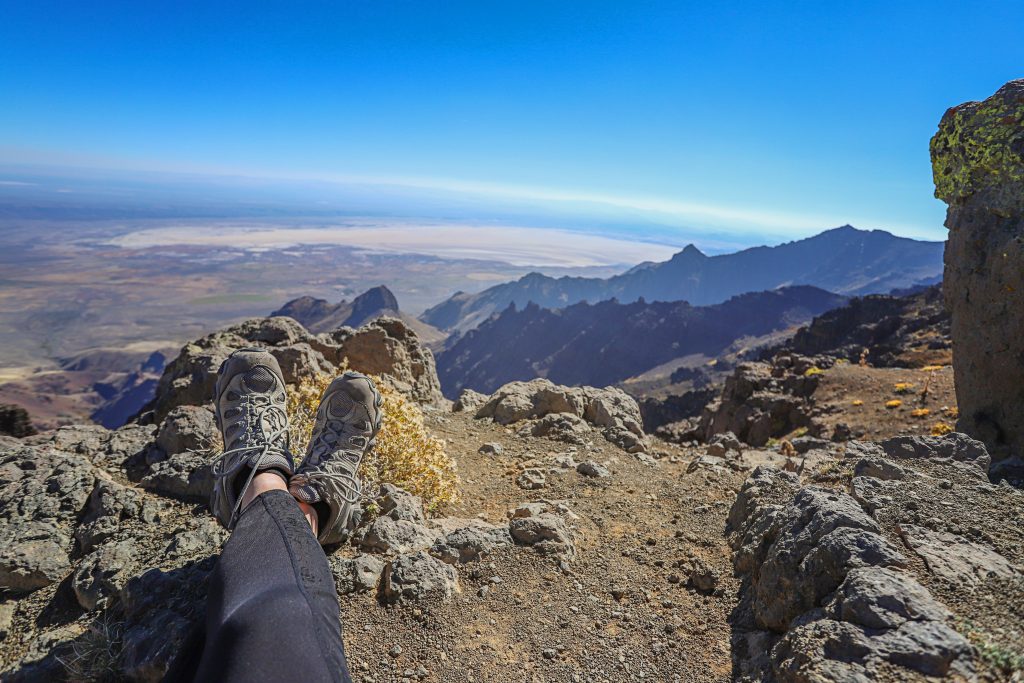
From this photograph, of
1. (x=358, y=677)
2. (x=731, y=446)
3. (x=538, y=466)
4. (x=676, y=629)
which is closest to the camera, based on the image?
(x=358, y=677)

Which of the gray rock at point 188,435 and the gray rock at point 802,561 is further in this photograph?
the gray rock at point 188,435

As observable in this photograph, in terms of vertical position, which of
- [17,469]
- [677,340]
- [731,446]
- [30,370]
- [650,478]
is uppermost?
[17,469]

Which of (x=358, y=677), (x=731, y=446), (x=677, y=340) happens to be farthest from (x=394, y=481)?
(x=677, y=340)

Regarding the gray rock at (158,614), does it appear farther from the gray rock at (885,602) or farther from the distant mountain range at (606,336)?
the distant mountain range at (606,336)

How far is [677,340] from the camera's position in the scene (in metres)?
117

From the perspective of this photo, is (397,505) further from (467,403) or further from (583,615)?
(467,403)

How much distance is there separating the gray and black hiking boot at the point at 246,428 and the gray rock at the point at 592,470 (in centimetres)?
349

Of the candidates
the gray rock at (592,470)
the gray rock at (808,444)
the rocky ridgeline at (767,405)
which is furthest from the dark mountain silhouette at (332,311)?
the gray rock at (592,470)

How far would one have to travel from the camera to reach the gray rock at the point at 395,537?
157 inches

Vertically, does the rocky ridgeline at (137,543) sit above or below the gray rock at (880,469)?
below

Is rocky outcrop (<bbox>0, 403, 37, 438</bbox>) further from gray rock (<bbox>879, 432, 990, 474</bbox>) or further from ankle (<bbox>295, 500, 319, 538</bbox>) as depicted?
gray rock (<bbox>879, 432, 990, 474</bbox>)

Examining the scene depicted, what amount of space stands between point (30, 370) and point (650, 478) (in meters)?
159

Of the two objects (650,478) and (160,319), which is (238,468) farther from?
(160,319)

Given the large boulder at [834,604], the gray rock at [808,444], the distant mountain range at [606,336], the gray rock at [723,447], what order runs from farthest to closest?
the distant mountain range at [606,336] → the gray rock at [808,444] → the gray rock at [723,447] → the large boulder at [834,604]
